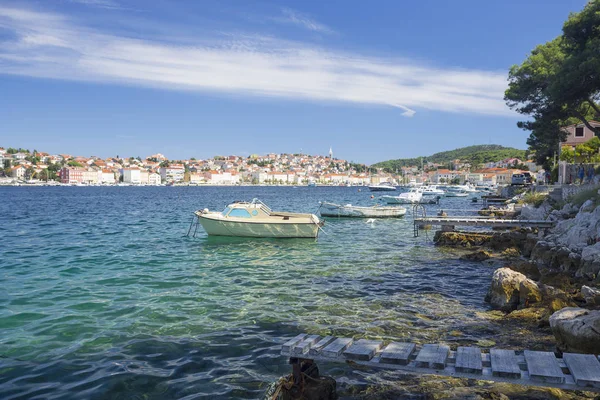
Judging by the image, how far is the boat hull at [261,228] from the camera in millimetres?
23734

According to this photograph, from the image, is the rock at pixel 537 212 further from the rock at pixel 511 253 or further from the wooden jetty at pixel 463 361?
the wooden jetty at pixel 463 361

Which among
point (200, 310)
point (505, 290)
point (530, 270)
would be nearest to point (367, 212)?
point (530, 270)

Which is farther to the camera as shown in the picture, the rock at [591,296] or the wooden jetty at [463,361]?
the rock at [591,296]

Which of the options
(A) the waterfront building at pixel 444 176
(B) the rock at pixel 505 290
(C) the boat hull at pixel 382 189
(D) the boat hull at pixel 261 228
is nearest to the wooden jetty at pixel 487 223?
(D) the boat hull at pixel 261 228

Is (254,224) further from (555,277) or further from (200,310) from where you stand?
(555,277)

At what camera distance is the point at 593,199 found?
781 inches

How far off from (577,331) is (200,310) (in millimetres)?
7427

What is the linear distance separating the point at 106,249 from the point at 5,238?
7.76 m

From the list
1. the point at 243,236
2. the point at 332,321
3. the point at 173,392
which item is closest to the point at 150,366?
the point at 173,392

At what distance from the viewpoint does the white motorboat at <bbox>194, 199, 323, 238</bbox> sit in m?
23.7

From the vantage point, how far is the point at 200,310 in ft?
35.2

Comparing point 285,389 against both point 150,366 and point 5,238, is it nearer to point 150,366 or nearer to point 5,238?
point 150,366

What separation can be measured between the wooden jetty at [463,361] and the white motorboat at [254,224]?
17.5 metres

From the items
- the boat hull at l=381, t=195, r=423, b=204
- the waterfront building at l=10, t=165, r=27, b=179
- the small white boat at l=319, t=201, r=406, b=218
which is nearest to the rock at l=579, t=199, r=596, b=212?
the small white boat at l=319, t=201, r=406, b=218
